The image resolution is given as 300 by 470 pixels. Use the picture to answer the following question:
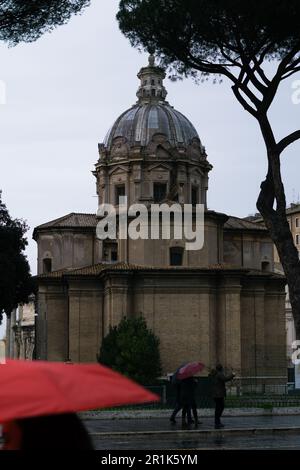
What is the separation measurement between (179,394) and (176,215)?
23.3 m

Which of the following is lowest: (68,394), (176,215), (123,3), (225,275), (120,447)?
(120,447)

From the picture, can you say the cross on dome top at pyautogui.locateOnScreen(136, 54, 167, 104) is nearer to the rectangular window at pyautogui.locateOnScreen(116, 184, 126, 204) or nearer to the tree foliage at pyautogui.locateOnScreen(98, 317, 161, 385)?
the rectangular window at pyautogui.locateOnScreen(116, 184, 126, 204)

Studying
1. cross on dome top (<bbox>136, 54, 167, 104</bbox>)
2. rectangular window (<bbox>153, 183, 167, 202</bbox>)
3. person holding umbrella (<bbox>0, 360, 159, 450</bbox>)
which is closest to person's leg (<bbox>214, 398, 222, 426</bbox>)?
person holding umbrella (<bbox>0, 360, 159, 450</bbox>)

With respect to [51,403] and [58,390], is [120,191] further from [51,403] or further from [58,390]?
[51,403]

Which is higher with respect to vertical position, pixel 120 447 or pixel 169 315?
pixel 169 315

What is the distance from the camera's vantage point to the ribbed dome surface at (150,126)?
48531mm

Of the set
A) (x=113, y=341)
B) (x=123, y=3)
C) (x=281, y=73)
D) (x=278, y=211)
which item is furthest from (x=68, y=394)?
(x=113, y=341)

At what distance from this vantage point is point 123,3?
2248 centimetres

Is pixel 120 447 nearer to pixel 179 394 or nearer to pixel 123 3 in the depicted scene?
pixel 179 394

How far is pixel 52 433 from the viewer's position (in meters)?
3.39

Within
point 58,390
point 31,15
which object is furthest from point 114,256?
point 58,390

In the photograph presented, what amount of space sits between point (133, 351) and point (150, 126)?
49.6 feet

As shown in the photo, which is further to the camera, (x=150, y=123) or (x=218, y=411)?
(x=150, y=123)

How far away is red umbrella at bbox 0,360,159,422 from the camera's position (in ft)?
11.0
